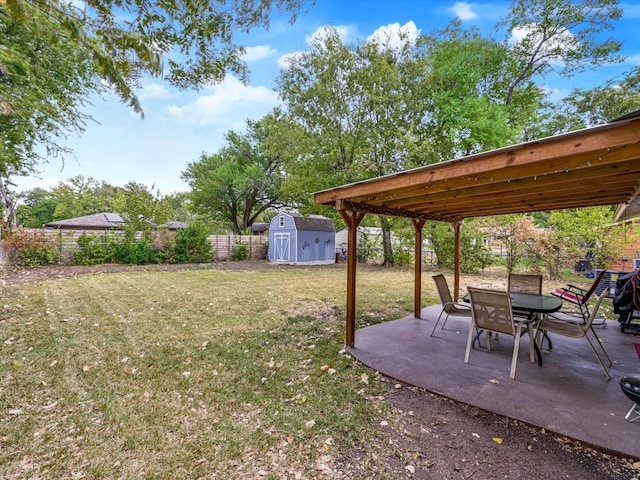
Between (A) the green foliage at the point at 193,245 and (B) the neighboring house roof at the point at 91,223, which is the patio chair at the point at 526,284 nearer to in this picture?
(A) the green foliage at the point at 193,245

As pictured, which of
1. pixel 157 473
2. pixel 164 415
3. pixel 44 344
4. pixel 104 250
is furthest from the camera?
pixel 104 250

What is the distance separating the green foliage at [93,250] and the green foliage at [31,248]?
66 centimetres

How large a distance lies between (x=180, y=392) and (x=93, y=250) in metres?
11.7

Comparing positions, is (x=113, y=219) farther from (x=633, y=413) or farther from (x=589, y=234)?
(x=589, y=234)

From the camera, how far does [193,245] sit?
1359cm

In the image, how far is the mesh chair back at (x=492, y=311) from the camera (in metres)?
3.03

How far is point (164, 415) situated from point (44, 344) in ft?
8.61

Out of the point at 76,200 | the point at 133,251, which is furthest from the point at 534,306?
the point at 76,200

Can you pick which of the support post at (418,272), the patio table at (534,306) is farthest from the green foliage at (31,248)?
the patio table at (534,306)

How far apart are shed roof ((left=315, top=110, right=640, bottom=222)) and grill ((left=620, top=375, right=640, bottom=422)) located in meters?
1.52

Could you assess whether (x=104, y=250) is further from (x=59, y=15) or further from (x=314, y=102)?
(x=59, y=15)

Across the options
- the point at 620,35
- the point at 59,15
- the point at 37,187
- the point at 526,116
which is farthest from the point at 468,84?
the point at 37,187

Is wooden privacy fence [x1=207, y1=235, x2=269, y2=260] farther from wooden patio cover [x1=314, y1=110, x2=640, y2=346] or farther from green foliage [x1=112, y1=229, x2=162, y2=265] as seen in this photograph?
wooden patio cover [x1=314, y1=110, x2=640, y2=346]

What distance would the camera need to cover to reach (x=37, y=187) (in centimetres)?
3281
